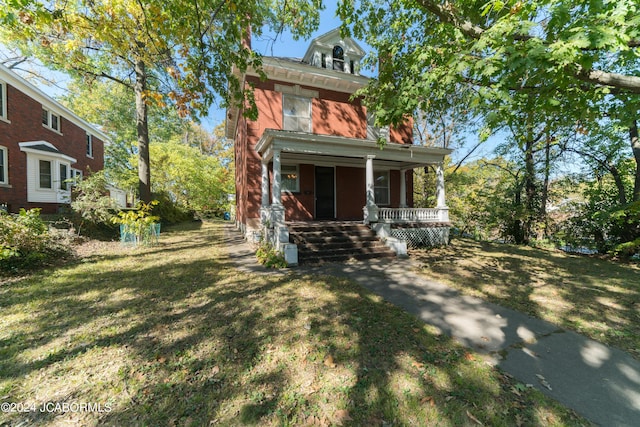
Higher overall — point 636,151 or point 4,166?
point 4,166

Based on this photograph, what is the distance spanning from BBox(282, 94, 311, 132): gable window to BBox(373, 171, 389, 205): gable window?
4365mm

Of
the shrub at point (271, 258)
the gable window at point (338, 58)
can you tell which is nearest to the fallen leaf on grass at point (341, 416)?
the shrub at point (271, 258)

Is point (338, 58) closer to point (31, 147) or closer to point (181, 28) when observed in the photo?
point (181, 28)

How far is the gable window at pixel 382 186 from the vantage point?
12438 millimetres

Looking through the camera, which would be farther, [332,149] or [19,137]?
[19,137]

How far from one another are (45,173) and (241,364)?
18.6m

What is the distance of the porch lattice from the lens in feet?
30.2

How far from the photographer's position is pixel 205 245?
9391 millimetres

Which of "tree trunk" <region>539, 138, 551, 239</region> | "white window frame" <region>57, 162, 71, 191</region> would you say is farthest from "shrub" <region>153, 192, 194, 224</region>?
"tree trunk" <region>539, 138, 551, 239</region>

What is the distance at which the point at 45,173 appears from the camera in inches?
533

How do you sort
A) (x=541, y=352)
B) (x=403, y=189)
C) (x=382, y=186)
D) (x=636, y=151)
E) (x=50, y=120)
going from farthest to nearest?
1. (x=50, y=120)
2. (x=382, y=186)
3. (x=403, y=189)
4. (x=636, y=151)
5. (x=541, y=352)

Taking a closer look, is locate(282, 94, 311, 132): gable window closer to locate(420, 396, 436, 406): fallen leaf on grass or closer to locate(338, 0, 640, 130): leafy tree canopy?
locate(338, 0, 640, 130): leafy tree canopy

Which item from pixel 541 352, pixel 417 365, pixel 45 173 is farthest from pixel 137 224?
pixel 45 173

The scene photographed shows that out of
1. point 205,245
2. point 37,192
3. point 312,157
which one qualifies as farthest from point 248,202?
point 37,192
